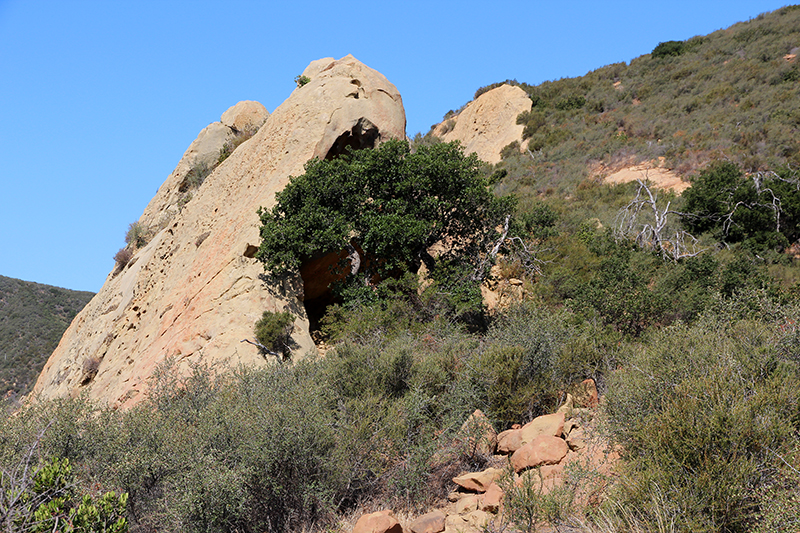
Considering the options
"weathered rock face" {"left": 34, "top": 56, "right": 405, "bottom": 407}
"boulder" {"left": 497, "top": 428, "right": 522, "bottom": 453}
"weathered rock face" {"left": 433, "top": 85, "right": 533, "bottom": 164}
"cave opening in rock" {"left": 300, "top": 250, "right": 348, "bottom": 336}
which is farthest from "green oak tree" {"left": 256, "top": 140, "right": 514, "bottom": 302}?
"weathered rock face" {"left": 433, "top": 85, "right": 533, "bottom": 164}

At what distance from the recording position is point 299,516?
19.2 ft

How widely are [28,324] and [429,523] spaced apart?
135 feet

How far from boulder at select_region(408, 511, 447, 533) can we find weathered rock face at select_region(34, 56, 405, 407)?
583 cm

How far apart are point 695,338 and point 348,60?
1315 centimetres

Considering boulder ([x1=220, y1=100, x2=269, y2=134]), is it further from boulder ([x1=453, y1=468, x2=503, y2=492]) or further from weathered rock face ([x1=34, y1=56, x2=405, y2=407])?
boulder ([x1=453, y1=468, x2=503, y2=492])

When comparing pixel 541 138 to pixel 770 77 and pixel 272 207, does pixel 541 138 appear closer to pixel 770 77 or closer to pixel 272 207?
pixel 770 77

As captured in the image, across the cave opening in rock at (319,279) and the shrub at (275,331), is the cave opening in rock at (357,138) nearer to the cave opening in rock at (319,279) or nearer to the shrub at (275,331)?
the cave opening in rock at (319,279)

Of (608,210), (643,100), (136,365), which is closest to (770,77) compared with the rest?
(643,100)

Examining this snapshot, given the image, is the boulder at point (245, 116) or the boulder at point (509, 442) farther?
the boulder at point (245, 116)

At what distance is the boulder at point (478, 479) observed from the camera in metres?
5.91

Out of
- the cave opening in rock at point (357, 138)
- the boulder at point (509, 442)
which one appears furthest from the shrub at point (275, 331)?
the boulder at point (509, 442)

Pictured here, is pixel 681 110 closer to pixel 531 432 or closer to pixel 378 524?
pixel 531 432

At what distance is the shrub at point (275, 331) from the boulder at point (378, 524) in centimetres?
634

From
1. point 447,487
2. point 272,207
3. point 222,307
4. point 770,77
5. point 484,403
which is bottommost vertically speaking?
point 447,487
